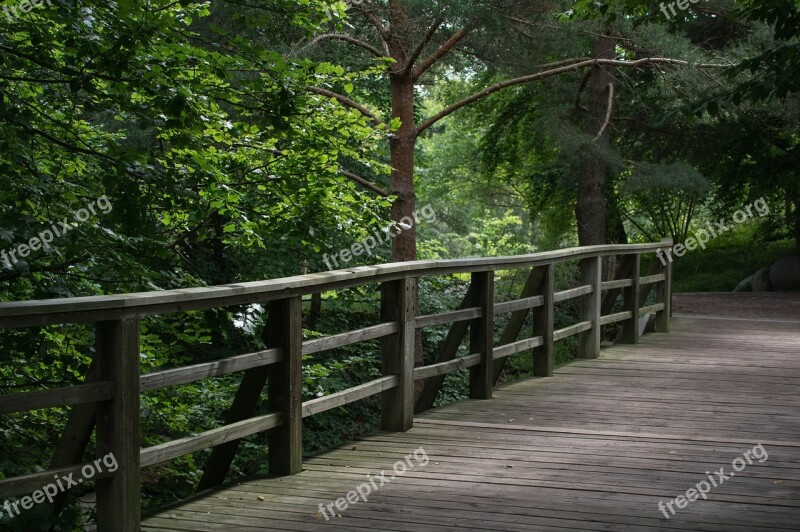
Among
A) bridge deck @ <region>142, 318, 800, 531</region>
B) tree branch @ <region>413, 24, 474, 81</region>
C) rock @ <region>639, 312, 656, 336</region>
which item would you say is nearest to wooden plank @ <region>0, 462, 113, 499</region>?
bridge deck @ <region>142, 318, 800, 531</region>

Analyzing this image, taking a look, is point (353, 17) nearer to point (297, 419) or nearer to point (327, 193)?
point (327, 193)

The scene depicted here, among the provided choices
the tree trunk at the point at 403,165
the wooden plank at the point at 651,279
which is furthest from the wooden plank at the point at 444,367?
the tree trunk at the point at 403,165

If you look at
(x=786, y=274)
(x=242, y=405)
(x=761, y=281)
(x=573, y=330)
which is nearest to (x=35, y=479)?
(x=242, y=405)

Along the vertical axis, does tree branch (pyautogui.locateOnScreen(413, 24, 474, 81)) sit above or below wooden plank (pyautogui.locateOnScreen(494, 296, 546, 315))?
above

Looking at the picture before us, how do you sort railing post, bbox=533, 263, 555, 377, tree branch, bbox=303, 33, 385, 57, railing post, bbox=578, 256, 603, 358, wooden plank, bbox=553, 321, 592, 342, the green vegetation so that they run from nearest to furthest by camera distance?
1. the green vegetation
2. railing post, bbox=533, 263, 555, 377
3. wooden plank, bbox=553, 321, 592, 342
4. railing post, bbox=578, 256, 603, 358
5. tree branch, bbox=303, 33, 385, 57

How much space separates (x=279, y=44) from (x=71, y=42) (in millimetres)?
7083

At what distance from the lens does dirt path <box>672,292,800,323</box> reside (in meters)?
15.6

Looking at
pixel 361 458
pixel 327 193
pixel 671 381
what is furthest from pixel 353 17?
pixel 361 458

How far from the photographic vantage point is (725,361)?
9.79m

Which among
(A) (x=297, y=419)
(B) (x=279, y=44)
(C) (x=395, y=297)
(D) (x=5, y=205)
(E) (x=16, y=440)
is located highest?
(B) (x=279, y=44)

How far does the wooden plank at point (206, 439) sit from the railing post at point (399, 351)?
1264 millimetres

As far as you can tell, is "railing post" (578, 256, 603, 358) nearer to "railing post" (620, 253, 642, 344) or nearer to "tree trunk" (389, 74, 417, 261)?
"railing post" (620, 253, 642, 344)

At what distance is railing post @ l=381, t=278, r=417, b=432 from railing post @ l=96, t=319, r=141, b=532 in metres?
2.48

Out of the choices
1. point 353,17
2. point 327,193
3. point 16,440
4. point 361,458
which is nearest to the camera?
point 361,458
